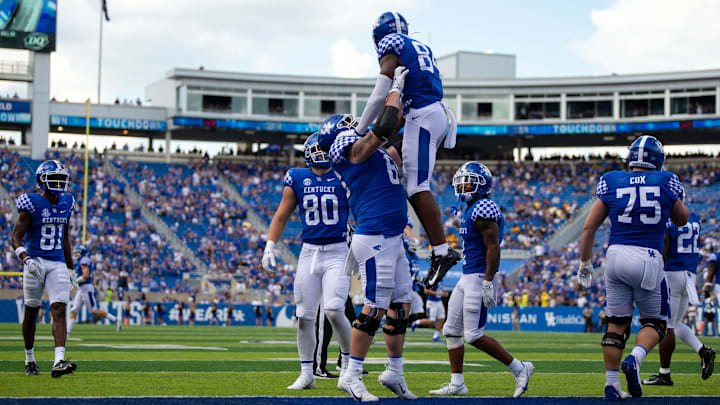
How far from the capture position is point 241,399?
6.65 m

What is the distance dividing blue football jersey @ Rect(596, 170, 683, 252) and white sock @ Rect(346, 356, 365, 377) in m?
2.62

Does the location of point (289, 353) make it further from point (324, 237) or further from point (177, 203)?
point (177, 203)

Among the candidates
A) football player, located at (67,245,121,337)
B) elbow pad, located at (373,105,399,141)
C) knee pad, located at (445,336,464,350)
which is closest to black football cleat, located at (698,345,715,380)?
knee pad, located at (445,336,464,350)

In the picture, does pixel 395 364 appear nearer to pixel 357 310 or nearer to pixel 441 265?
pixel 441 265

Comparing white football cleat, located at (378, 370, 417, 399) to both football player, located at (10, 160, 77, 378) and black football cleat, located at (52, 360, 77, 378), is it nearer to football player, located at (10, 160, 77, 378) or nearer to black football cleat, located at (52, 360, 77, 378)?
black football cleat, located at (52, 360, 77, 378)

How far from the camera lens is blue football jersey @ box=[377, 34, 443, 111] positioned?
7012mm

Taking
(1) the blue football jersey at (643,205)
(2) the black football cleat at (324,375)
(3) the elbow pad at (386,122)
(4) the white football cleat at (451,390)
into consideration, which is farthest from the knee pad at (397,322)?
(2) the black football cleat at (324,375)

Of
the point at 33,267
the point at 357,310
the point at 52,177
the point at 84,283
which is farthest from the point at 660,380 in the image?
the point at 357,310

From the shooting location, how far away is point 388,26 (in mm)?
7223

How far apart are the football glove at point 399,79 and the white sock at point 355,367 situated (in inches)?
85.8

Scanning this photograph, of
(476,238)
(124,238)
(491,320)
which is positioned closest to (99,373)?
(476,238)

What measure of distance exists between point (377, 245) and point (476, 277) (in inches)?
64.2

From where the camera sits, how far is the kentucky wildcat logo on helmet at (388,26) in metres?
7.22

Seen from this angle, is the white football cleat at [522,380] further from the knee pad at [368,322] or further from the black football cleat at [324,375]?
the black football cleat at [324,375]
